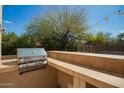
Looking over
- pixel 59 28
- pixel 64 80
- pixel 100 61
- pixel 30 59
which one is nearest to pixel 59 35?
pixel 59 28

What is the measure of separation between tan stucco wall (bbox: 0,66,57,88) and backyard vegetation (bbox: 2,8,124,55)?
0.49m

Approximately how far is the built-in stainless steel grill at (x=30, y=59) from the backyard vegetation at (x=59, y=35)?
5.0 inches

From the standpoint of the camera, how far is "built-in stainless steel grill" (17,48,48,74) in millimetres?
3098

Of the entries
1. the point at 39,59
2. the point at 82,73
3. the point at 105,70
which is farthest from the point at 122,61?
the point at 39,59

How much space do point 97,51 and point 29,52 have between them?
5.80 feet

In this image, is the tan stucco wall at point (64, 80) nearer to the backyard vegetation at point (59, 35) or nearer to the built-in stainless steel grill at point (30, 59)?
the built-in stainless steel grill at point (30, 59)

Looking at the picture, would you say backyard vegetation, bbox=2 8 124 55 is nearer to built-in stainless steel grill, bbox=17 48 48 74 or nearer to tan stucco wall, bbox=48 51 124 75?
built-in stainless steel grill, bbox=17 48 48 74

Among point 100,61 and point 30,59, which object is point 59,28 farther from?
point 100,61

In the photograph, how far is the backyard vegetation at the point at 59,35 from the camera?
3.37m

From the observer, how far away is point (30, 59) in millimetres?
3129

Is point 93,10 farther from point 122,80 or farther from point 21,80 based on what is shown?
point 21,80

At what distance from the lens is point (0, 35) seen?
326 cm

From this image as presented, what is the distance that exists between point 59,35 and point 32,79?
4.06 ft
